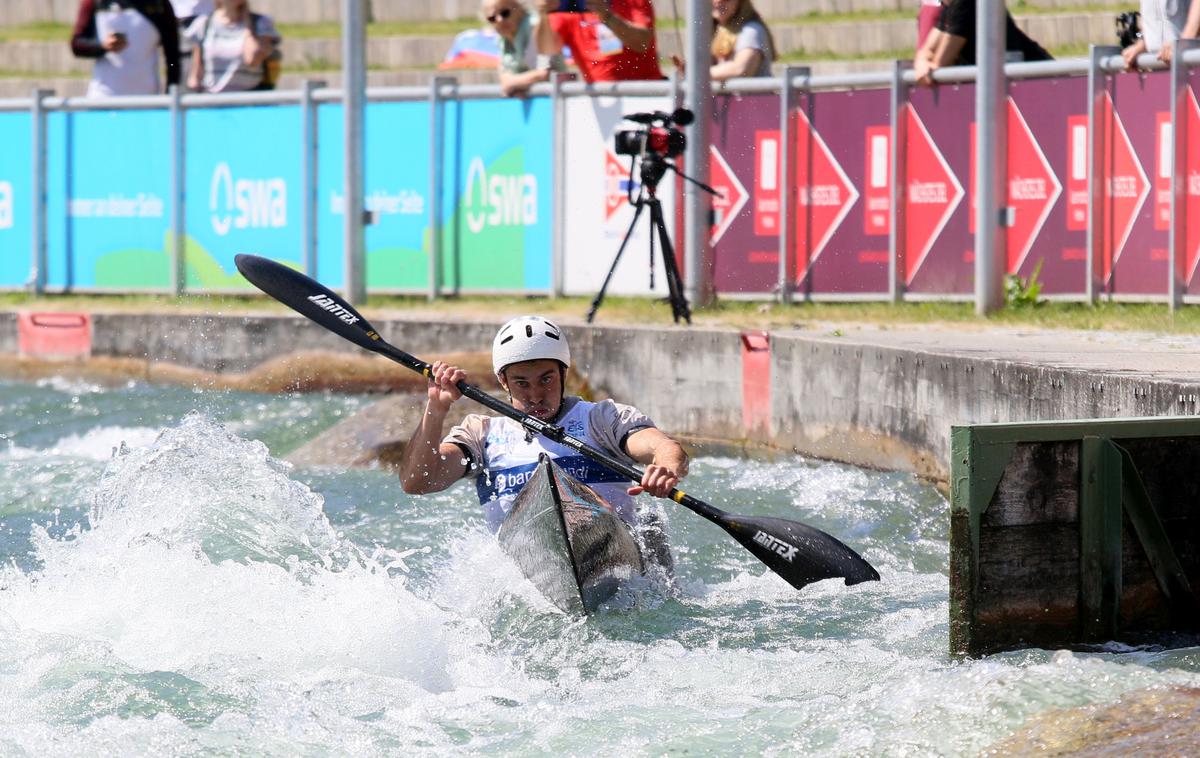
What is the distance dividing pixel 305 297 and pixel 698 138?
5.08 m

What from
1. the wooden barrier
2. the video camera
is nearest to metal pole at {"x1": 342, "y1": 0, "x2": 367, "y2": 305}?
the video camera

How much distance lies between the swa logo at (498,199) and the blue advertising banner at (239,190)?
64.8 inches

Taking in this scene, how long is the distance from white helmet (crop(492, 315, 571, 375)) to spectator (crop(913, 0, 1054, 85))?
638 cm

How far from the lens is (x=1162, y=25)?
12852 millimetres

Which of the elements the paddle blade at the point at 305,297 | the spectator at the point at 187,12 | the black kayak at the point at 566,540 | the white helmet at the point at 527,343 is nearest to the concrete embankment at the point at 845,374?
the black kayak at the point at 566,540

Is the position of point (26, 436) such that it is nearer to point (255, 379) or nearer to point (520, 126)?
point (255, 379)

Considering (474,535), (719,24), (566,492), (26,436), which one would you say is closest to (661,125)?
(719,24)

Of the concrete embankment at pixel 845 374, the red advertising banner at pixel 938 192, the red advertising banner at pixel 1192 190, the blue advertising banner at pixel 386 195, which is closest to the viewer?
the concrete embankment at pixel 845 374

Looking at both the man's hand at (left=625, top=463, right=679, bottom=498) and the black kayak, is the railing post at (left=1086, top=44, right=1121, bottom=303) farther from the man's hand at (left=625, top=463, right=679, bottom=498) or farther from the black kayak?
the man's hand at (left=625, top=463, right=679, bottom=498)

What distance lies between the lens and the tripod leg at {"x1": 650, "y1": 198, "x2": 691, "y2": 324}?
13.0 metres

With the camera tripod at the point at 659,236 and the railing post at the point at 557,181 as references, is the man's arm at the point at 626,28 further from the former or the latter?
the camera tripod at the point at 659,236

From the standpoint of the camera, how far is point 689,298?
14.2m

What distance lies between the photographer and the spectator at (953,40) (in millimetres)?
13680

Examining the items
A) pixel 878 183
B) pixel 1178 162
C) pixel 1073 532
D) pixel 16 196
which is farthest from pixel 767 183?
pixel 1073 532
